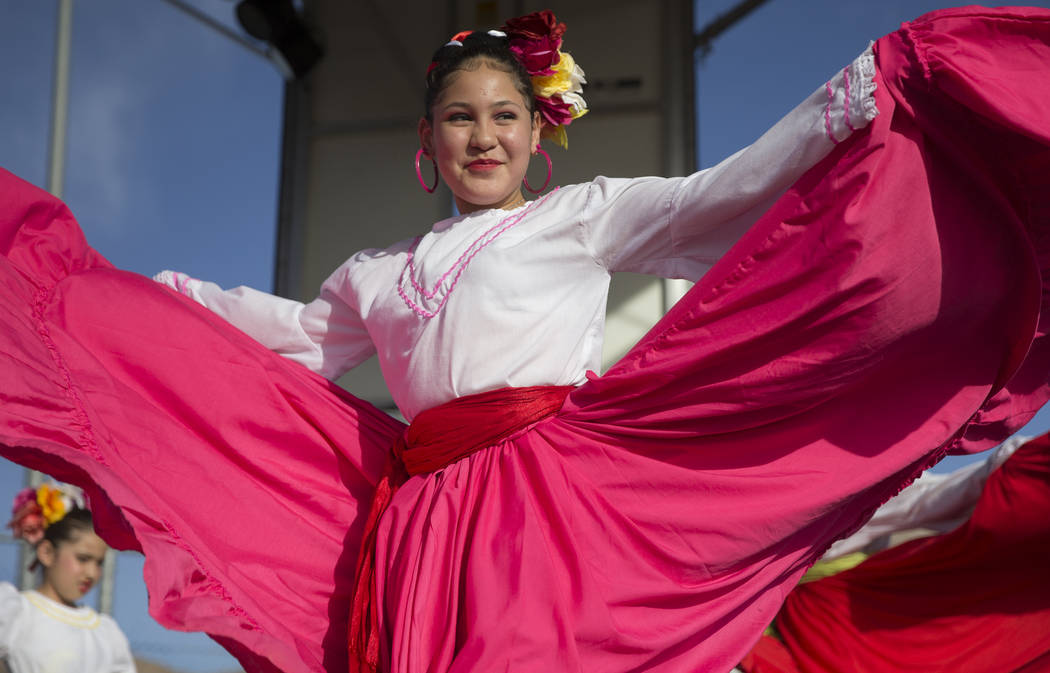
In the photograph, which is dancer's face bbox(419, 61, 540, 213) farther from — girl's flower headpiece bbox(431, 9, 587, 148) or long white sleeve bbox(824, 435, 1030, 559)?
long white sleeve bbox(824, 435, 1030, 559)

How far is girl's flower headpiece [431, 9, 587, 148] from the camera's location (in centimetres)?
204

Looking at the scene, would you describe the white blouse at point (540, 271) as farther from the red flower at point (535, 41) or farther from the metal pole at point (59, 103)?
the metal pole at point (59, 103)

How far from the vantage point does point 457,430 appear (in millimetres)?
1656

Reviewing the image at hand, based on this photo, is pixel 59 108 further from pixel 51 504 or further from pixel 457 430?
pixel 457 430

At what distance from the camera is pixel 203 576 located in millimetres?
1505

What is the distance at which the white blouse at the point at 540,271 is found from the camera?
161cm

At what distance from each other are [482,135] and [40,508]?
274 centimetres

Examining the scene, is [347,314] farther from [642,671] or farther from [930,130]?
[930,130]

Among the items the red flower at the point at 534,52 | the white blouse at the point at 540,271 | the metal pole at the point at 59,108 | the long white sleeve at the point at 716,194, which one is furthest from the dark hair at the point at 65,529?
the long white sleeve at the point at 716,194

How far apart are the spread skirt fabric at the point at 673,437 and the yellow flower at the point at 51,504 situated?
2306mm

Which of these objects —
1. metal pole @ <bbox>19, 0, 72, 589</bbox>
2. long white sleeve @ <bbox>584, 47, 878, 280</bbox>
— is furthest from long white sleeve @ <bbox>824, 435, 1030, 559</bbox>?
metal pole @ <bbox>19, 0, 72, 589</bbox>

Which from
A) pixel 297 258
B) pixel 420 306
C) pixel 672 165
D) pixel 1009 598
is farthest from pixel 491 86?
pixel 297 258

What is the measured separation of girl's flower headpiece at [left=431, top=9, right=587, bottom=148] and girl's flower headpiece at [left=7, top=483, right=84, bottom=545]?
2592mm

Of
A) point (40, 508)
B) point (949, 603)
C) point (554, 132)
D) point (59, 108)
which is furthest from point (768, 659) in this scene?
point (59, 108)
